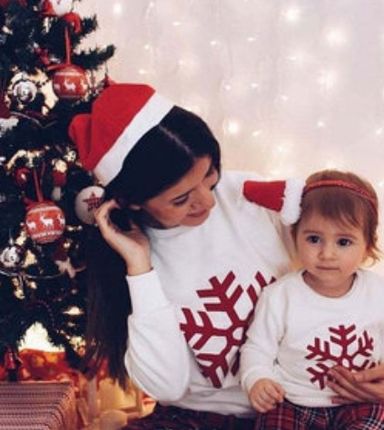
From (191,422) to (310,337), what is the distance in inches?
13.1

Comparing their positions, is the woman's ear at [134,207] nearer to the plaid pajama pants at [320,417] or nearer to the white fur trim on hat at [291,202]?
the white fur trim on hat at [291,202]

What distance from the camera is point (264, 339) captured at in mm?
1448

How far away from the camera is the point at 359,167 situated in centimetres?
201

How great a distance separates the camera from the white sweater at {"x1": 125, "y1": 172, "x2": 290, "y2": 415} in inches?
56.9

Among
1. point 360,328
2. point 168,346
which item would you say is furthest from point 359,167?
point 168,346

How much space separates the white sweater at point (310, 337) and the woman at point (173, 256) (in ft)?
0.23

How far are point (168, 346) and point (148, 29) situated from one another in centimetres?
105

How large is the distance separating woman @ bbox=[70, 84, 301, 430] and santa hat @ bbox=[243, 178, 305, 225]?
12 millimetres

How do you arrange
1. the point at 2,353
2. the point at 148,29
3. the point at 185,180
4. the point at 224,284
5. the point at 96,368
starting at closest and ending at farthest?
the point at 185,180
the point at 224,284
the point at 96,368
the point at 2,353
the point at 148,29

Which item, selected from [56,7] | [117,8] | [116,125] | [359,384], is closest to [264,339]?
[359,384]

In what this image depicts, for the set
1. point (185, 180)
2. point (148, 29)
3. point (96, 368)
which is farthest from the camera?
point (148, 29)

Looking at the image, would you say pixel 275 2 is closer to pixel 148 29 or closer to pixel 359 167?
pixel 148 29

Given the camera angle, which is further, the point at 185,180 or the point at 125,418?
the point at 125,418

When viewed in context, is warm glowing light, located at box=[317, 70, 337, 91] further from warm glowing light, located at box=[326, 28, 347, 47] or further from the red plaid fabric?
the red plaid fabric
